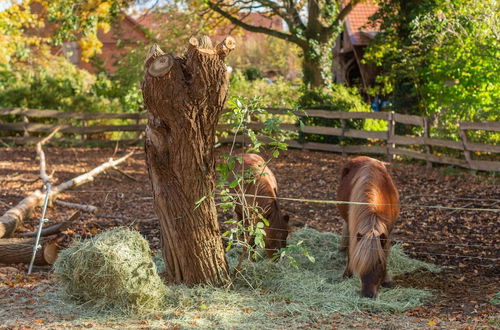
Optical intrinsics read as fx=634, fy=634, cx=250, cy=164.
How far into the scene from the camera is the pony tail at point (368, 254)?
18.4 ft

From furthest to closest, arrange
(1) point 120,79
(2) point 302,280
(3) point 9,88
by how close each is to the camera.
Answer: (1) point 120,79, (3) point 9,88, (2) point 302,280

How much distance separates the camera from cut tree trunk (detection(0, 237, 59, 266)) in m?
6.93

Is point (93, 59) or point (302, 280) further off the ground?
point (93, 59)

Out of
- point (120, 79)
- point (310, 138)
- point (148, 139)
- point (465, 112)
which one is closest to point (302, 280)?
point (148, 139)

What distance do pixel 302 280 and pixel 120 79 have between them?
17.3m

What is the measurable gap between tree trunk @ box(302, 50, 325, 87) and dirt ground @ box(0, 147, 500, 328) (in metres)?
3.29

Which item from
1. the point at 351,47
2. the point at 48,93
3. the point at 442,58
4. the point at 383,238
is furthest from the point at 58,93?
the point at 383,238

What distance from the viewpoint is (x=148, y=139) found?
5555mm

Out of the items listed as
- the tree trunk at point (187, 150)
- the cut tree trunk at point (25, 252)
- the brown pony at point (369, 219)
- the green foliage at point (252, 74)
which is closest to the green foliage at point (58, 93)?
the cut tree trunk at point (25, 252)

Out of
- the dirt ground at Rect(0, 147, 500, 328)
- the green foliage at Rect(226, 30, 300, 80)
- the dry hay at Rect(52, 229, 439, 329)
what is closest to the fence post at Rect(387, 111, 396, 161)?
the dirt ground at Rect(0, 147, 500, 328)

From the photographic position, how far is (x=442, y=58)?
14.9 metres

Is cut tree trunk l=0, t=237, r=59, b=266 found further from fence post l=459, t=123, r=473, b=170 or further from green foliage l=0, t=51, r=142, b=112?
green foliage l=0, t=51, r=142, b=112

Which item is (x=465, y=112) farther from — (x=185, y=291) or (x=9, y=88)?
(x=9, y=88)

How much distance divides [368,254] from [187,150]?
1.84m
